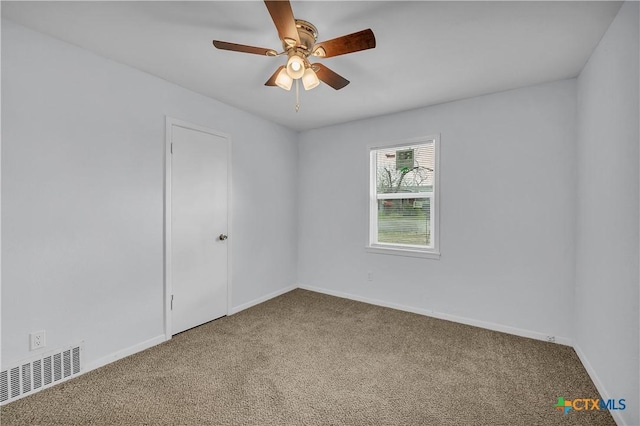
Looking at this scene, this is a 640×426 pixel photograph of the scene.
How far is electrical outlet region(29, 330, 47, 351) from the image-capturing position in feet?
6.59

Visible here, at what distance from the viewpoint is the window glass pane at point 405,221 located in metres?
3.62

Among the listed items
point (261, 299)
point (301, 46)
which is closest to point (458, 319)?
point (261, 299)

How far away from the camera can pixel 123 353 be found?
8.20 ft

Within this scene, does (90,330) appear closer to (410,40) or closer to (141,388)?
(141,388)

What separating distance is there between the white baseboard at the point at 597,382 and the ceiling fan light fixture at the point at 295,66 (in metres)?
2.83

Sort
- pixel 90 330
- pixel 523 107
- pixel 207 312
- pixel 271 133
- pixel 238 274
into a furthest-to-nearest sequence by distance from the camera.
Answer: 1. pixel 271 133
2. pixel 238 274
3. pixel 207 312
4. pixel 523 107
5. pixel 90 330

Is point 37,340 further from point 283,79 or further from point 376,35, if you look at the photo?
point 376,35

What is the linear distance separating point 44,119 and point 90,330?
1.62m

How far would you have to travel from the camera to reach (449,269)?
336cm

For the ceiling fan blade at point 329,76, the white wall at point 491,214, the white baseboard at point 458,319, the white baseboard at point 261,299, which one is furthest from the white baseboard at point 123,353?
the ceiling fan blade at point 329,76

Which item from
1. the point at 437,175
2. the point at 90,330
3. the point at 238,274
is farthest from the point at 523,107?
the point at 90,330

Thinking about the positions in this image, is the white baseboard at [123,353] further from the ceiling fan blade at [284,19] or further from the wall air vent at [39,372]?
the ceiling fan blade at [284,19]

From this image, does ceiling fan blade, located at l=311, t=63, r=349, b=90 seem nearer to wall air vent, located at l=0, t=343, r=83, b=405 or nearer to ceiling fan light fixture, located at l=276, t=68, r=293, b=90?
ceiling fan light fixture, located at l=276, t=68, r=293, b=90

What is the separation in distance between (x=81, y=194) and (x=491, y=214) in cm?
377
